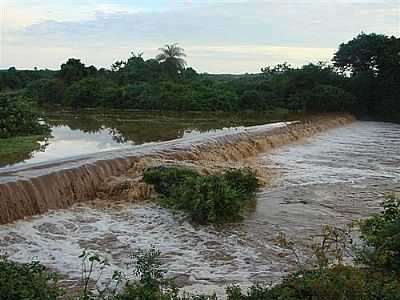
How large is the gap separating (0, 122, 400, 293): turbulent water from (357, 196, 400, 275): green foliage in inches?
41.1

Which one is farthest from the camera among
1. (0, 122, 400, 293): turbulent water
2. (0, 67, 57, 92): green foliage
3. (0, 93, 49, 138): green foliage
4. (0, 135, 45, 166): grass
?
(0, 67, 57, 92): green foliage

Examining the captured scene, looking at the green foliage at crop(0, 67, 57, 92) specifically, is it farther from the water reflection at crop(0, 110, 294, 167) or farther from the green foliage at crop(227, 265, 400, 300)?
the green foliage at crop(227, 265, 400, 300)

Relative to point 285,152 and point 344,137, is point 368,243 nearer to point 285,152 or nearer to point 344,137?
point 285,152

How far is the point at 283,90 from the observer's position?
1427 inches

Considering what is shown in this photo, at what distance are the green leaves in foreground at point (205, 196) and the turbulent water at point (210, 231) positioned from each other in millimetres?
219

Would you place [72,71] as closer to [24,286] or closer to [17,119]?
[17,119]

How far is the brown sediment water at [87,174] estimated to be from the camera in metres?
8.64

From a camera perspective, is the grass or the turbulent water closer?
the turbulent water

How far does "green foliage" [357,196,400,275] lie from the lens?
5.85 metres

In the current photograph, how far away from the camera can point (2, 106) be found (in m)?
19.1

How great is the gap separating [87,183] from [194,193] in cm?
251

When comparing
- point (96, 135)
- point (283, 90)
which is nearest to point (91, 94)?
point (283, 90)

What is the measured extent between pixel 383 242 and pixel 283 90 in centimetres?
3064

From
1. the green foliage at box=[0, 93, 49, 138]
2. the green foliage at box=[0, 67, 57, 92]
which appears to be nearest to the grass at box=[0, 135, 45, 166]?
the green foliage at box=[0, 93, 49, 138]
